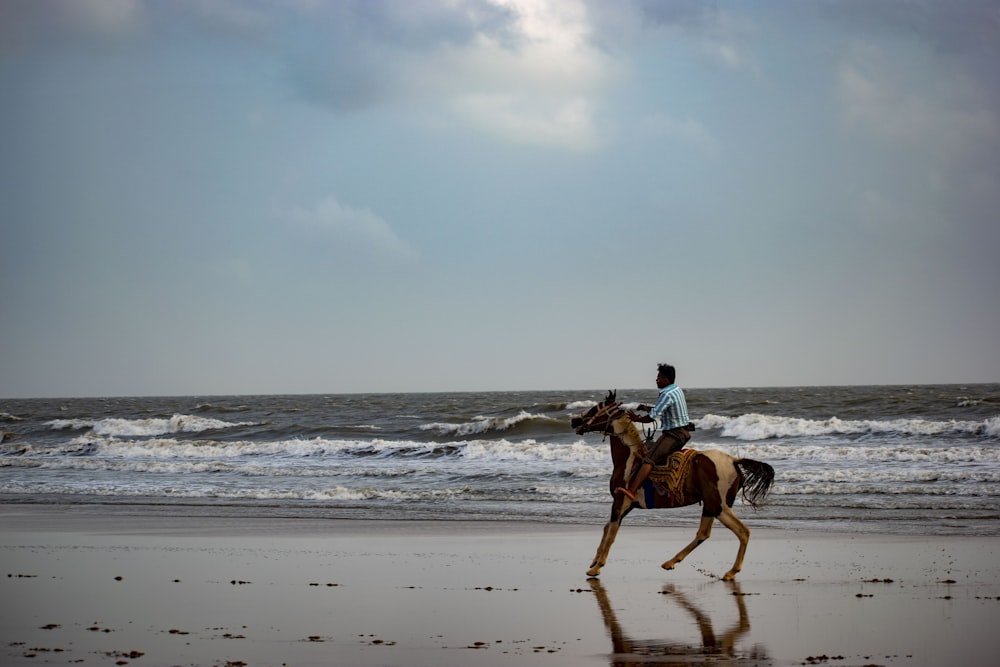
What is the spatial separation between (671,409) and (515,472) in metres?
14.7

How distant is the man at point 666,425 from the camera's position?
11.0 metres

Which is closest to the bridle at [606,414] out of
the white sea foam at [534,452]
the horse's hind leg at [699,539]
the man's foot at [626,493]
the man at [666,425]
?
the man at [666,425]

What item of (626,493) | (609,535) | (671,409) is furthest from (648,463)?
(609,535)

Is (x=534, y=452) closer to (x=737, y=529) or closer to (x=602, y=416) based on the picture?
(x=737, y=529)

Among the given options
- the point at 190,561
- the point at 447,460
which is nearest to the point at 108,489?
the point at 447,460

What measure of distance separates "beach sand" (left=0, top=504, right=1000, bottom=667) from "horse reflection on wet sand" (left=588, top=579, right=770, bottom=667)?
0.03 metres

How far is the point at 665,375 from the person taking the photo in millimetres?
11047

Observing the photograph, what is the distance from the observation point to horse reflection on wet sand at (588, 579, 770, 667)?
7.28m

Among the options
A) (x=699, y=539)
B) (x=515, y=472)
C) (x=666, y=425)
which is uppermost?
(x=666, y=425)

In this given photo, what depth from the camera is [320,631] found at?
27.2ft

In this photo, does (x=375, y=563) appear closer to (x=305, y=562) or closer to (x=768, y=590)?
(x=305, y=562)

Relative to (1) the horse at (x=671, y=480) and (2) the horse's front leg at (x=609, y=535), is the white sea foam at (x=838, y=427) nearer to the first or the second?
(1) the horse at (x=671, y=480)

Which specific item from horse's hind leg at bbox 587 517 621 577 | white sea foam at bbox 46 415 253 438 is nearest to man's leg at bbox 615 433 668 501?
horse's hind leg at bbox 587 517 621 577

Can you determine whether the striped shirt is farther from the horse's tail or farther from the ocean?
the ocean
